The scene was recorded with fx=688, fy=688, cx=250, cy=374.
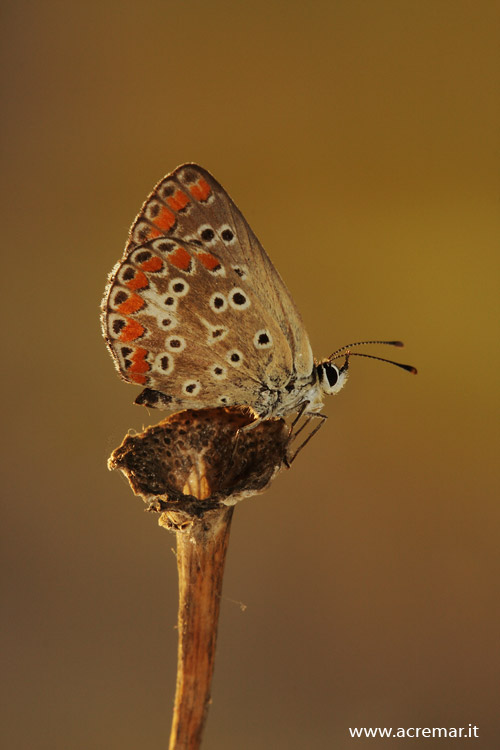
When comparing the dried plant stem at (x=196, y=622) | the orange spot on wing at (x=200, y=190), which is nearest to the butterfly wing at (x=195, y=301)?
the orange spot on wing at (x=200, y=190)

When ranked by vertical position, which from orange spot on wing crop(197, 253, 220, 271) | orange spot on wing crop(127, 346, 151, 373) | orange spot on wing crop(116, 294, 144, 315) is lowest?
orange spot on wing crop(127, 346, 151, 373)

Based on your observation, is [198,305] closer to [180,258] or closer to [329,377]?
[180,258]

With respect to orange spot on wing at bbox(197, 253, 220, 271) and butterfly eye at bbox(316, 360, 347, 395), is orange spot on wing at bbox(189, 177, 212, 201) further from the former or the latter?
butterfly eye at bbox(316, 360, 347, 395)

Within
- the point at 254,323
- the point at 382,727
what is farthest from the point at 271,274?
the point at 382,727

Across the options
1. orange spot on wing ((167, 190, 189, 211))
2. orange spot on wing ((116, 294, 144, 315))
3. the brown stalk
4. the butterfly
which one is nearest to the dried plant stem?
the brown stalk

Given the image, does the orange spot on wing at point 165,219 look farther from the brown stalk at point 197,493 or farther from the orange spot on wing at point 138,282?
the brown stalk at point 197,493

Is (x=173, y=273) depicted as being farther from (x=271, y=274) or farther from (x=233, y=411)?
(x=233, y=411)

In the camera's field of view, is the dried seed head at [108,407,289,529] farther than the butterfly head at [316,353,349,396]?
No

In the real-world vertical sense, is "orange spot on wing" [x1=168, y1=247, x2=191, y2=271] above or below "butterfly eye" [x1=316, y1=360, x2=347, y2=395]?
above
